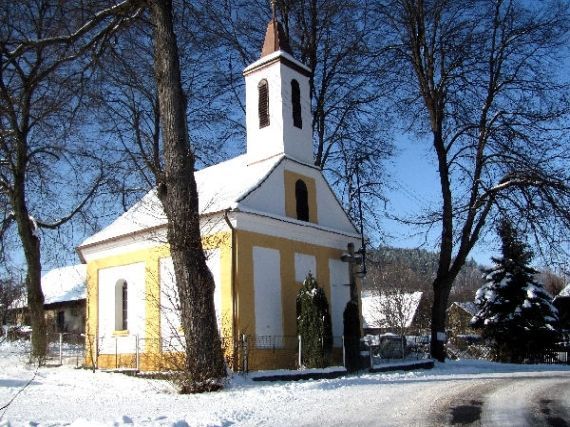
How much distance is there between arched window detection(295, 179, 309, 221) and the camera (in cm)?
2039

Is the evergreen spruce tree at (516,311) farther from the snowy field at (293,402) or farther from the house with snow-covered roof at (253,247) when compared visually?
the snowy field at (293,402)

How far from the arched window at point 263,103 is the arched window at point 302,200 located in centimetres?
245

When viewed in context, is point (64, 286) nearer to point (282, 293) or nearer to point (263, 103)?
point (263, 103)

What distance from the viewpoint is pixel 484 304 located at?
29.4m

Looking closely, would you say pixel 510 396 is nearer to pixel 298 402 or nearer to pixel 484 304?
pixel 298 402

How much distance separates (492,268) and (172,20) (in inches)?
866

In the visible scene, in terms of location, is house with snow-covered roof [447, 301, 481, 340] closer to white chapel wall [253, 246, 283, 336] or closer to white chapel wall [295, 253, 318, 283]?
white chapel wall [295, 253, 318, 283]

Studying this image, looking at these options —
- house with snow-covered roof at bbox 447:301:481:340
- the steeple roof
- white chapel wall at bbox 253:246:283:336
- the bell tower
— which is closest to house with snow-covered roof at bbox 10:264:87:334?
the bell tower

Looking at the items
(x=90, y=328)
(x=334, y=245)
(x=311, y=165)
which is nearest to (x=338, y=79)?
(x=311, y=165)

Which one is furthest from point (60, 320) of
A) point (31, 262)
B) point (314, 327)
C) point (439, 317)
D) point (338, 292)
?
point (314, 327)

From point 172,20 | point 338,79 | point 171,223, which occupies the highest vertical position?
point 338,79

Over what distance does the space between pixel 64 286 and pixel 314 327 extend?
1308 inches

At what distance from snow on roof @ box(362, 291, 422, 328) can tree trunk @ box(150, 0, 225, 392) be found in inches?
1165

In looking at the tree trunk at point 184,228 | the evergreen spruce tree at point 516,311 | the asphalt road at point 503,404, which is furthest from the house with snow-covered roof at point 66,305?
the asphalt road at point 503,404
